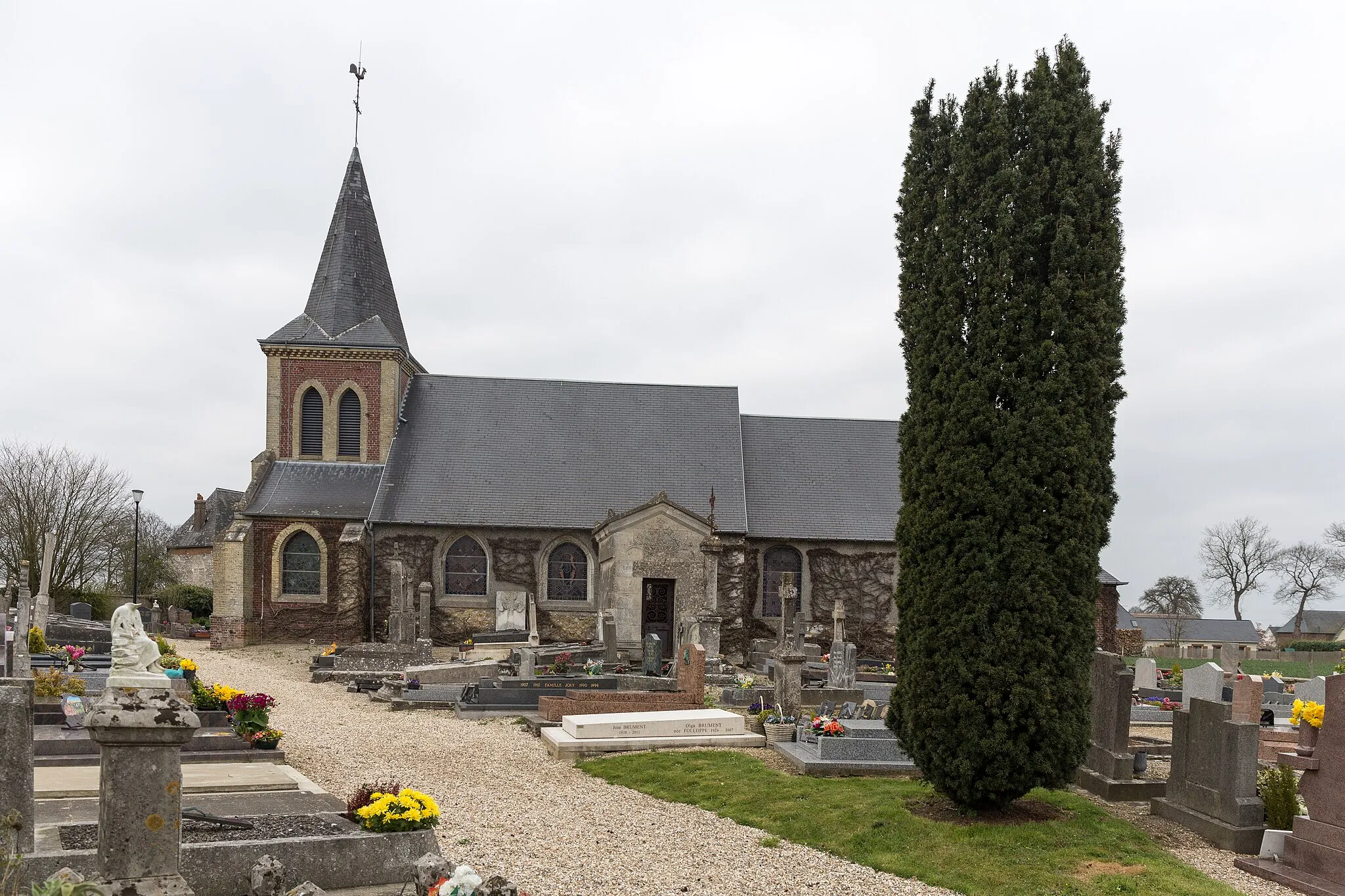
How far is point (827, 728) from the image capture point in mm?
12406

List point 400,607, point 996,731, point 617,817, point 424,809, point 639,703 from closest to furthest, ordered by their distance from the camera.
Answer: point 424,809 < point 996,731 < point 617,817 < point 639,703 < point 400,607

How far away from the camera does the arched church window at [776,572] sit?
28656 mm

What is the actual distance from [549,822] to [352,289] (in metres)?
25.3

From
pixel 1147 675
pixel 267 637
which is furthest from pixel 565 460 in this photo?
pixel 1147 675

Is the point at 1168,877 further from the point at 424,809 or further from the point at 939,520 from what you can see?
the point at 424,809

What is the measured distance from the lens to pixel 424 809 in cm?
715

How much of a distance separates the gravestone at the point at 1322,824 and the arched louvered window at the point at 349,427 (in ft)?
87.7

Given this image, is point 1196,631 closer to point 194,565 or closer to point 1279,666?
point 1279,666

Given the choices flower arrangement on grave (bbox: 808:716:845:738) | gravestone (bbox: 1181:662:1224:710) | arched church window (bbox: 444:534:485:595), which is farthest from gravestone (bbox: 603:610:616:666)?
gravestone (bbox: 1181:662:1224:710)

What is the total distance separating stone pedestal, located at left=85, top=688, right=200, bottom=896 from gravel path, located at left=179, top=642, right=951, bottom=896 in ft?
9.83

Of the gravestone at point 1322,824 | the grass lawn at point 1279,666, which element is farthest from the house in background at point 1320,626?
the gravestone at point 1322,824

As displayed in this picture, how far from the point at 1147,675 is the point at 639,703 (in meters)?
11.6

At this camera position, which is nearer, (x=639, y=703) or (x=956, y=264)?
(x=956, y=264)

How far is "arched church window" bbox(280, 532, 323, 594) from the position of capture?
28.7 meters
